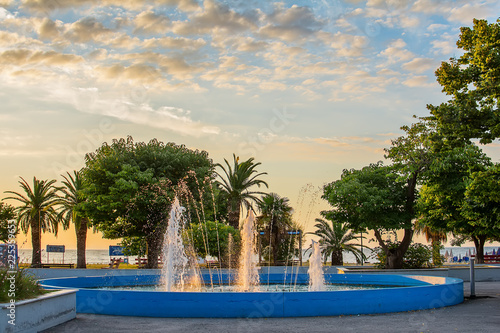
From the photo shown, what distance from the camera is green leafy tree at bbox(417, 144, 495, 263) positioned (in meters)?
25.4

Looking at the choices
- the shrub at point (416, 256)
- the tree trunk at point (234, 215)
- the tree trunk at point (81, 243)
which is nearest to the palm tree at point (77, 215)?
the tree trunk at point (81, 243)

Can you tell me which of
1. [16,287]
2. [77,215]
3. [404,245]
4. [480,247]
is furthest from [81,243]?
[16,287]

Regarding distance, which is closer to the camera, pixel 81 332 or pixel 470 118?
pixel 81 332

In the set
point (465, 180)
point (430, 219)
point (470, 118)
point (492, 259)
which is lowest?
point (492, 259)

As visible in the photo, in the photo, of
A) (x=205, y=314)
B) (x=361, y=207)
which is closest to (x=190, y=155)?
(x=361, y=207)

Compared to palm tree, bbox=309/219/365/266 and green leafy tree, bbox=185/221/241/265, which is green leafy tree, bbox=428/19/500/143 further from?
palm tree, bbox=309/219/365/266

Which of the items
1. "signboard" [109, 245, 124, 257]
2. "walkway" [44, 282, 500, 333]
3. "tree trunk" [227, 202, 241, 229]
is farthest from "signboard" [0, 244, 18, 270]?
"signboard" [109, 245, 124, 257]

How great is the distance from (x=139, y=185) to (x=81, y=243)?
1139 cm

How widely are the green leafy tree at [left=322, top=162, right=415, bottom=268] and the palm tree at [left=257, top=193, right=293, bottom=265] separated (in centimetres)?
1163

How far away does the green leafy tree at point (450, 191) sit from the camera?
25438mm

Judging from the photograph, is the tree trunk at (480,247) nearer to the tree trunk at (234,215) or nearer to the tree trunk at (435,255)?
the tree trunk at (435,255)

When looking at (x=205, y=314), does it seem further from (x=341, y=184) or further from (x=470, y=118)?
(x=341, y=184)

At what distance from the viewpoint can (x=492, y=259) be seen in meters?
43.8

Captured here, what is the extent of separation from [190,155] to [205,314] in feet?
87.2
